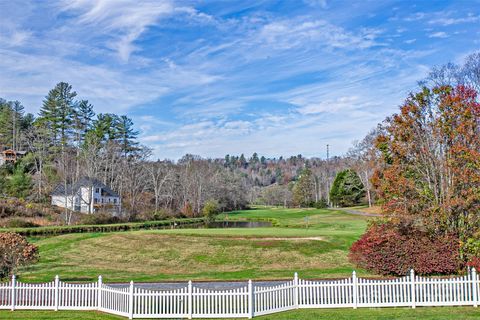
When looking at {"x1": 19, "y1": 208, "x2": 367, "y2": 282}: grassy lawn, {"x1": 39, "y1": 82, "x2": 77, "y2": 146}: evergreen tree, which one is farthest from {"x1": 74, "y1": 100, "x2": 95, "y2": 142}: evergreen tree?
{"x1": 19, "y1": 208, "x2": 367, "y2": 282}: grassy lawn

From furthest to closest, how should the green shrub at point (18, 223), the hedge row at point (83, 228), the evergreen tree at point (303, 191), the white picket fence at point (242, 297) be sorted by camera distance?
the evergreen tree at point (303, 191) → the green shrub at point (18, 223) → the hedge row at point (83, 228) → the white picket fence at point (242, 297)

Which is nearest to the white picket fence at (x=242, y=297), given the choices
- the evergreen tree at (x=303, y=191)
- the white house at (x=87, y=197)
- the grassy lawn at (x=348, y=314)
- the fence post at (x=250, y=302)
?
the fence post at (x=250, y=302)

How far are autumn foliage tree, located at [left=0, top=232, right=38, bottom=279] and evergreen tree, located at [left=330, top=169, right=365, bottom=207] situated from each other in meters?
72.5

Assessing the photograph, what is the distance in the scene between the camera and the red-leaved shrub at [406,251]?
61.1ft

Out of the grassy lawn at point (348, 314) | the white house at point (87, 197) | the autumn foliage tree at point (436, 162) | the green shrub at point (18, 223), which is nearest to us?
the grassy lawn at point (348, 314)

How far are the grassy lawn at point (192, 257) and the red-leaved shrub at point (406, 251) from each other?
10.8 ft

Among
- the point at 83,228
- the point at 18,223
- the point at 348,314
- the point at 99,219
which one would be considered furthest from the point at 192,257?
the point at 99,219

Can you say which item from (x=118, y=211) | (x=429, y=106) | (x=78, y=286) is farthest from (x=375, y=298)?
(x=118, y=211)

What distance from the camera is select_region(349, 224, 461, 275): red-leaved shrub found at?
18.6 meters

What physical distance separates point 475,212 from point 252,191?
14481 cm

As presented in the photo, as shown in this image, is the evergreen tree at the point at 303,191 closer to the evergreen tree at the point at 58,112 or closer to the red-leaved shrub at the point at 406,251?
the evergreen tree at the point at 58,112

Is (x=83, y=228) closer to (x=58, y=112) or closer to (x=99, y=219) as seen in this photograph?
(x=99, y=219)

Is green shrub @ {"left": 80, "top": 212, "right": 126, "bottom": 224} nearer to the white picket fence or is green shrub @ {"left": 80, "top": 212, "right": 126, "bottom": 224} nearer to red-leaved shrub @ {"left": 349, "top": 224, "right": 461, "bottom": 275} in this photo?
the white picket fence

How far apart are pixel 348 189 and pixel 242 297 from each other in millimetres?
75913
